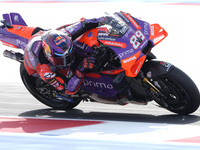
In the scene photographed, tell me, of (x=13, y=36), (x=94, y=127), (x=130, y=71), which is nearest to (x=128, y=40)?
(x=130, y=71)

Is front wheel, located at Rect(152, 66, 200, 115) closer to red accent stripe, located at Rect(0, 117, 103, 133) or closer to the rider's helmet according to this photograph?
red accent stripe, located at Rect(0, 117, 103, 133)

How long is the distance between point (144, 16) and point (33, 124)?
6.34 meters

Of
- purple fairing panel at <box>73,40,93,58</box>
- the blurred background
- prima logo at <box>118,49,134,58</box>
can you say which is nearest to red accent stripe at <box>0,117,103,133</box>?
purple fairing panel at <box>73,40,93,58</box>

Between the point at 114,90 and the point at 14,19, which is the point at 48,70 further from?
the point at 14,19

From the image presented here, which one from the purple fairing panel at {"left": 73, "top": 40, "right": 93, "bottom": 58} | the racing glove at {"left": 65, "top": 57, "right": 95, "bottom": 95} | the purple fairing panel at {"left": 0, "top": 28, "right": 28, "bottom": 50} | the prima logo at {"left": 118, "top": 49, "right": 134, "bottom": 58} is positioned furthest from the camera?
the purple fairing panel at {"left": 0, "top": 28, "right": 28, "bottom": 50}

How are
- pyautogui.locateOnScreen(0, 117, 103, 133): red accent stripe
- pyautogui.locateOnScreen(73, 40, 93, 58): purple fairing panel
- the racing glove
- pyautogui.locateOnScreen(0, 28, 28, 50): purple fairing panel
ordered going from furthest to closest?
pyautogui.locateOnScreen(0, 28, 28, 50): purple fairing panel < pyautogui.locateOnScreen(73, 40, 93, 58): purple fairing panel < the racing glove < pyautogui.locateOnScreen(0, 117, 103, 133): red accent stripe

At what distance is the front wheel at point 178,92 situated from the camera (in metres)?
5.07

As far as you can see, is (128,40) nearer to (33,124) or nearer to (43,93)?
(33,124)

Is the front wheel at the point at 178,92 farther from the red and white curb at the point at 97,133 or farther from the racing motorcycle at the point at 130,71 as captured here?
the red and white curb at the point at 97,133

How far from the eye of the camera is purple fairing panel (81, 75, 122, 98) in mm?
5500

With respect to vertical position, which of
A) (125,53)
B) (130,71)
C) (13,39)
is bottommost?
(13,39)

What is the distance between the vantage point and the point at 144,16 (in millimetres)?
11133
